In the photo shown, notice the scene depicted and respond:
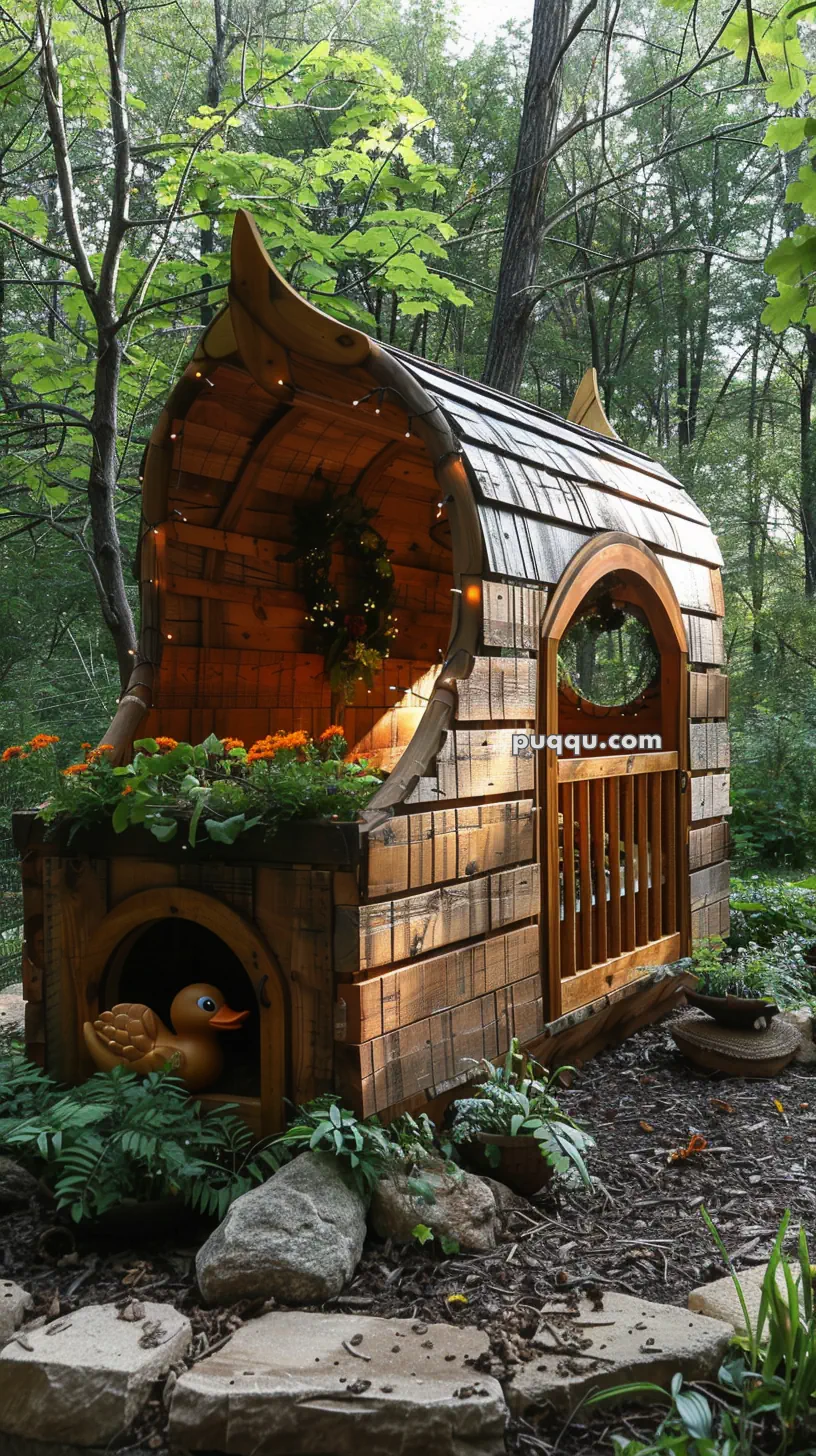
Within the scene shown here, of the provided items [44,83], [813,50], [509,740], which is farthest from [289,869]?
[813,50]

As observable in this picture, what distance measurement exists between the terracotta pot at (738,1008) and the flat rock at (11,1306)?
3530mm

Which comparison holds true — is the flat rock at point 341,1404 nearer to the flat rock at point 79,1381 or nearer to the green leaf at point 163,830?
the flat rock at point 79,1381

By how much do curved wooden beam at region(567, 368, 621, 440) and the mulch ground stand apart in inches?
182

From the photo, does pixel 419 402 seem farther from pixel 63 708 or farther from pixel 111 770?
pixel 63 708

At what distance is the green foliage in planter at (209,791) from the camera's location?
3641mm

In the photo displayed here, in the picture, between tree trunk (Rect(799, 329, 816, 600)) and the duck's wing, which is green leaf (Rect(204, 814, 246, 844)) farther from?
tree trunk (Rect(799, 329, 816, 600))

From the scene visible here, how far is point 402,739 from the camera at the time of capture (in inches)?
266

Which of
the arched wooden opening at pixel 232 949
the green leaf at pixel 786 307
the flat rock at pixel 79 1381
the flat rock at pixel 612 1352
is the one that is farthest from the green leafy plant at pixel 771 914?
the flat rock at pixel 79 1381

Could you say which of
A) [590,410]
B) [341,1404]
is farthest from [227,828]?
[590,410]

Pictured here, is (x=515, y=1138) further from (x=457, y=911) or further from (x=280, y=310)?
(x=280, y=310)

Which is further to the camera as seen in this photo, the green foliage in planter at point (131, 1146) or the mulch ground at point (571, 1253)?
the green foliage in planter at point (131, 1146)

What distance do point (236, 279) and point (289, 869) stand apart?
2308mm

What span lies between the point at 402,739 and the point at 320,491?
1660mm

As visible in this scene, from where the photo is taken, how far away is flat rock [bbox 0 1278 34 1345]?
2816 mm
